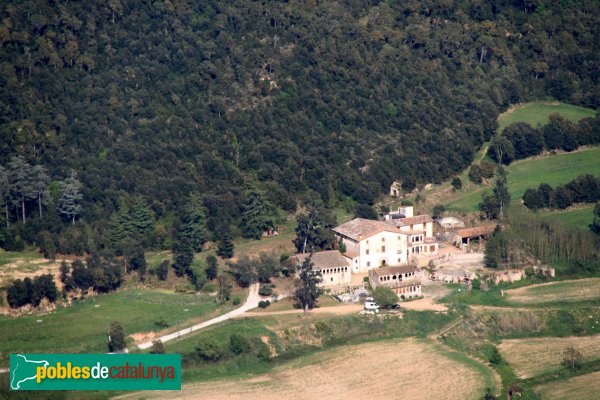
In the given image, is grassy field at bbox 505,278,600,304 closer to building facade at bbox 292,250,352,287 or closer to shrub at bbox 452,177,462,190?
building facade at bbox 292,250,352,287

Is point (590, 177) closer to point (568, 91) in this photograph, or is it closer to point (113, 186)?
point (568, 91)

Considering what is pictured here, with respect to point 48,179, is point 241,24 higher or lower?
higher

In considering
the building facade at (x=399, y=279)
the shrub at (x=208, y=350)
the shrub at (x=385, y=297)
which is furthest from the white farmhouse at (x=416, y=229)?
the shrub at (x=208, y=350)

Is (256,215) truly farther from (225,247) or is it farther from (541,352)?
(541,352)

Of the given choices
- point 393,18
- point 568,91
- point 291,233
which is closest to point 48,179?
point 291,233

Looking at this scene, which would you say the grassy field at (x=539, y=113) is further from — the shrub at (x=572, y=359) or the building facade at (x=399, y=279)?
the shrub at (x=572, y=359)

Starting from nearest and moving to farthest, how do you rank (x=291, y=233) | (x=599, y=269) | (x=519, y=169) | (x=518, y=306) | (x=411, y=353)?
1. (x=411, y=353)
2. (x=518, y=306)
3. (x=599, y=269)
4. (x=291, y=233)
5. (x=519, y=169)

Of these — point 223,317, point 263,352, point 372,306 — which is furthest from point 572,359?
point 223,317

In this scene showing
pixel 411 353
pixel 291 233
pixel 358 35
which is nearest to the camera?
pixel 411 353

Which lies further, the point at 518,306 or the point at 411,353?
the point at 518,306
